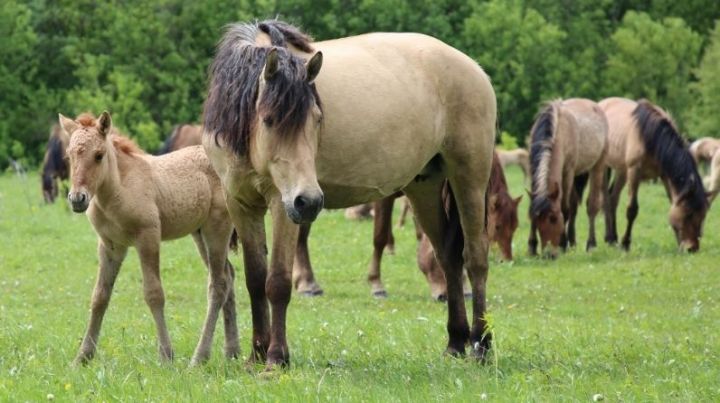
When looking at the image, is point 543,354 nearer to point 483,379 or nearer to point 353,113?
point 483,379

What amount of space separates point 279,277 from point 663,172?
13565 millimetres

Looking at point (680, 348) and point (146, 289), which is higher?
point (146, 289)

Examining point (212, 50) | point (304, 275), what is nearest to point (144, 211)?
point (304, 275)

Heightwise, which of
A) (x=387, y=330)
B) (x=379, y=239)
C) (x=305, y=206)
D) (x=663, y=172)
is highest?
(x=305, y=206)

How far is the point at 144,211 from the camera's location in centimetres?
789

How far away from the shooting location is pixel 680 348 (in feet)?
27.0

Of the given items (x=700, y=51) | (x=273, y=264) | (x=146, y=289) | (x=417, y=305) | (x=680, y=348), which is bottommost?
(x=700, y=51)

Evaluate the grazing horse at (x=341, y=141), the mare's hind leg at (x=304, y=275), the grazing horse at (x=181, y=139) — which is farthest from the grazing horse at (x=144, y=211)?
the grazing horse at (x=181, y=139)

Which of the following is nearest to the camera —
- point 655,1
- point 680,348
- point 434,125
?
point 434,125

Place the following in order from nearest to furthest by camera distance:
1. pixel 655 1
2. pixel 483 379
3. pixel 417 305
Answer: pixel 483 379
pixel 417 305
pixel 655 1

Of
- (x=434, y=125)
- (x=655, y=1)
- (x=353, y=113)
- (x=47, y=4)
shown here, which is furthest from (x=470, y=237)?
(x=655, y=1)

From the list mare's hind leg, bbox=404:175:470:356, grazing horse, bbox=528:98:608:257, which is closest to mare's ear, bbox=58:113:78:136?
mare's hind leg, bbox=404:175:470:356

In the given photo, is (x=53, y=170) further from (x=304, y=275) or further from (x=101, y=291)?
(x=101, y=291)

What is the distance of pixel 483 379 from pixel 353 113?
1704mm
